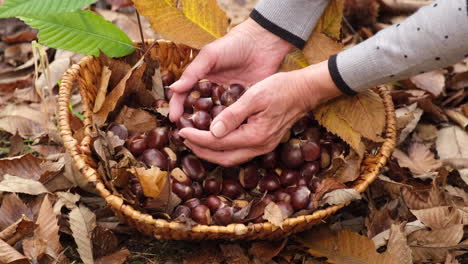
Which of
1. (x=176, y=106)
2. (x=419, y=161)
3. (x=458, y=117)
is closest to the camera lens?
(x=176, y=106)


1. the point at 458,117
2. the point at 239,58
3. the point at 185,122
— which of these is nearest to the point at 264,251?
the point at 185,122

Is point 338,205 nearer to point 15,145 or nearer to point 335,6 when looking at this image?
point 335,6

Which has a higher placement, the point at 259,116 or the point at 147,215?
the point at 259,116

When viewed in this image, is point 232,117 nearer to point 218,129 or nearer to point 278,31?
point 218,129

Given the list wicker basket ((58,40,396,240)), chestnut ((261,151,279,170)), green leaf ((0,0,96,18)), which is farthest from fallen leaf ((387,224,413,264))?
green leaf ((0,0,96,18))

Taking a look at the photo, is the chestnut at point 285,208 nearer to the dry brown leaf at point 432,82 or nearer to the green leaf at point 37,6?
the green leaf at point 37,6

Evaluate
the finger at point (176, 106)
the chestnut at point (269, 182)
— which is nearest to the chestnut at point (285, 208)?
the chestnut at point (269, 182)

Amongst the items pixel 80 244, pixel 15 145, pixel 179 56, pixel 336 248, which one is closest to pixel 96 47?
pixel 179 56
